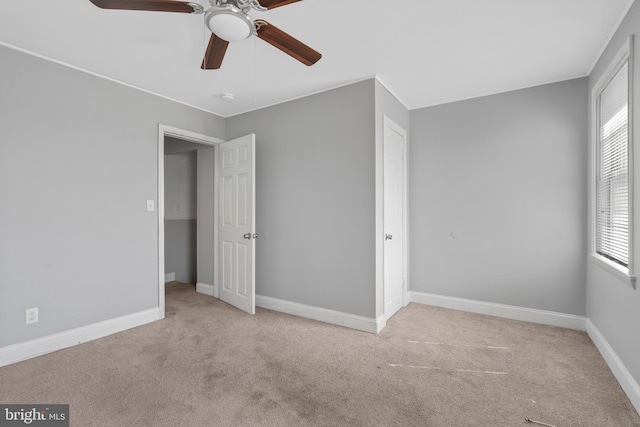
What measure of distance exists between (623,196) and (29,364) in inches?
180

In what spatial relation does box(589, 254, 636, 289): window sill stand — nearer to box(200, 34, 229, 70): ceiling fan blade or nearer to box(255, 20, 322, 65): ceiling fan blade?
box(255, 20, 322, 65): ceiling fan blade

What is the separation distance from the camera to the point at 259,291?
12.6 feet

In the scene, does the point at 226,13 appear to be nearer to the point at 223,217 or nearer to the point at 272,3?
the point at 272,3

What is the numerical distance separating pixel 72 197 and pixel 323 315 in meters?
2.60

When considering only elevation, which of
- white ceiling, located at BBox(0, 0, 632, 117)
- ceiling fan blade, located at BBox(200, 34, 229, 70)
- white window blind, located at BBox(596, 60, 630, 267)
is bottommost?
white window blind, located at BBox(596, 60, 630, 267)

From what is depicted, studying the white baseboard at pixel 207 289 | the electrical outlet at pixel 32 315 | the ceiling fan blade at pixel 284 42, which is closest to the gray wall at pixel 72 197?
the electrical outlet at pixel 32 315

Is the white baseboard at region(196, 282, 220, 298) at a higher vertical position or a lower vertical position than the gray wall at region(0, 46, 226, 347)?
lower

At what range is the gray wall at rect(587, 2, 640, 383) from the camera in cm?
189

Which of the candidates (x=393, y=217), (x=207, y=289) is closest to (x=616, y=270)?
(x=393, y=217)

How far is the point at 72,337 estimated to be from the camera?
2.70 m

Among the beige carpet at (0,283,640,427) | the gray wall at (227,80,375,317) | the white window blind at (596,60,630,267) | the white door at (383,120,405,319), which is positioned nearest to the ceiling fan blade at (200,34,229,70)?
the gray wall at (227,80,375,317)

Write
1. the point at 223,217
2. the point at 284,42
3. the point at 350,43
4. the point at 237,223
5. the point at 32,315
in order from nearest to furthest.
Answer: the point at 284,42, the point at 350,43, the point at 32,315, the point at 237,223, the point at 223,217

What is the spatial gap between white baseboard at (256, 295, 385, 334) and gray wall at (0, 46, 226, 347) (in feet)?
4.15

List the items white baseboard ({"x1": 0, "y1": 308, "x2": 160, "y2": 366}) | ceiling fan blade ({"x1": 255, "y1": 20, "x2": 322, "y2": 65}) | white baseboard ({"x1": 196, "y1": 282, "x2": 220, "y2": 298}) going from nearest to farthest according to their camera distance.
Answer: ceiling fan blade ({"x1": 255, "y1": 20, "x2": 322, "y2": 65})
white baseboard ({"x1": 0, "y1": 308, "x2": 160, "y2": 366})
white baseboard ({"x1": 196, "y1": 282, "x2": 220, "y2": 298})
